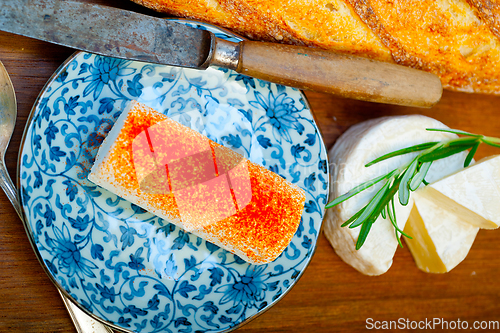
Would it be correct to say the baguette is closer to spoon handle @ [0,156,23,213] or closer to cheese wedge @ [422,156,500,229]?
cheese wedge @ [422,156,500,229]

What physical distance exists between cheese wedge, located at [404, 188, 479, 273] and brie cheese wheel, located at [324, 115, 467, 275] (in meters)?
0.07

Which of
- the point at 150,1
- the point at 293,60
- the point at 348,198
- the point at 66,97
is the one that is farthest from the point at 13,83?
the point at 348,198

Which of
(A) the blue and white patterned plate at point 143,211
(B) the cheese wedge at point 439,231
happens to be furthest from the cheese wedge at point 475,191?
(A) the blue and white patterned plate at point 143,211

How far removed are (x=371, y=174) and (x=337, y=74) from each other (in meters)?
0.35

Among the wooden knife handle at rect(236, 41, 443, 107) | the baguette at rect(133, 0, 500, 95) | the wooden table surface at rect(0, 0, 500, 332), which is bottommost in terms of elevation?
the wooden table surface at rect(0, 0, 500, 332)

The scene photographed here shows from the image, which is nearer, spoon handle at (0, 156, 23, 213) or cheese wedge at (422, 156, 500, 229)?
spoon handle at (0, 156, 23, 213)

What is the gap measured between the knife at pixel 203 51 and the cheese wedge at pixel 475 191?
28cm

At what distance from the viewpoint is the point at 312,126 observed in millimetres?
1104

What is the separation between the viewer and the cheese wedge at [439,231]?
1131 mm

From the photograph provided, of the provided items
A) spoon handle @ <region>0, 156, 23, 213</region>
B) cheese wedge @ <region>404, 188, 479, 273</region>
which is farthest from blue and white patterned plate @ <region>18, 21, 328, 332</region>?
cheese wedge @ <region>404, 188, 479, 273</region>

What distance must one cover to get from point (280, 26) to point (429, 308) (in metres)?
1.26

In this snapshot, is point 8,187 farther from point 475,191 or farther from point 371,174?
point 475,191

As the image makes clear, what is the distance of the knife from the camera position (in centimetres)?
88

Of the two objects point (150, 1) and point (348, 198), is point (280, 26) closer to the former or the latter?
point (150, 1)
